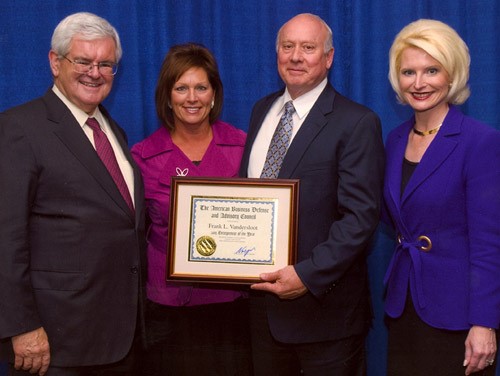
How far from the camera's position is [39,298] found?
1941 mm

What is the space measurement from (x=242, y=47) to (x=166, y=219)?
41.1 inches

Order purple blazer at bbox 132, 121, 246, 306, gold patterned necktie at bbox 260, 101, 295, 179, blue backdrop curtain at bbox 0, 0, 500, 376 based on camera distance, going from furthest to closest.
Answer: blue backdrop curtain at bbox 0, 0, 500, 376, purple blazer at bbox 132, 121, 246, 306, gold patterned necktie at bbox 260, 101, 295, 179

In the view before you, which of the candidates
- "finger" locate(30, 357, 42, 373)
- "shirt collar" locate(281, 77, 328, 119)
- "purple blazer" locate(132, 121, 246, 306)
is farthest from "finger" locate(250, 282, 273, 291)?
"finger" locate(30, 357, 42, 373)

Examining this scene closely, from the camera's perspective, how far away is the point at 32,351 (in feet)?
6.19

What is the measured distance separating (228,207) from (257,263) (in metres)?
0.21

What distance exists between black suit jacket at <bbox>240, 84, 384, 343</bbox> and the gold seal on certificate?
0.26 metres

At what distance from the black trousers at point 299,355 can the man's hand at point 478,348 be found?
42 cm

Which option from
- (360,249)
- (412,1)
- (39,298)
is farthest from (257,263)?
(412,1)

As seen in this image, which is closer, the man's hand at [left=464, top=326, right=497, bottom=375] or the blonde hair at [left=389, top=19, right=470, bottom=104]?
the man's hand at [left=464, top=326, right=497, bottom=375]

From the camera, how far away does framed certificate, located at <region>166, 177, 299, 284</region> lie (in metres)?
2.03

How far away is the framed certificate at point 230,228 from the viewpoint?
2031 mm
